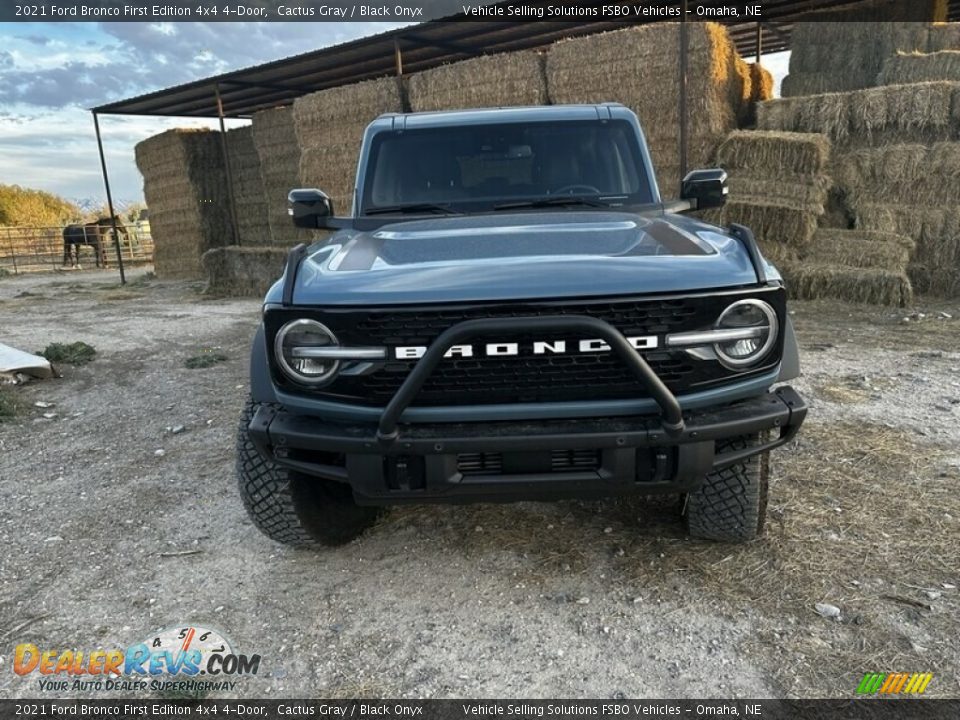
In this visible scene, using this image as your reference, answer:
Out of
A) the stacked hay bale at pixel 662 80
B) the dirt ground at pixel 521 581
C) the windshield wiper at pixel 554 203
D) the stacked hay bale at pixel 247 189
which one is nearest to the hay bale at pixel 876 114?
the stacked hay bale at pixel 662 80

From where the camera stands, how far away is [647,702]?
206 centimetres

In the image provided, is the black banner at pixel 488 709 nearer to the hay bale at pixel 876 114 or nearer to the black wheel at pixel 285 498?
the black wheel at pixel 285 498

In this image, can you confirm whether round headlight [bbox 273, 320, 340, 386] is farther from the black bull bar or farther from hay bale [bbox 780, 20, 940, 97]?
hay bale [bbox 780, 20, 940, 97]

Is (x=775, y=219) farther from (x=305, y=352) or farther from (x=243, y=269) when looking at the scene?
(x=243, y=269)

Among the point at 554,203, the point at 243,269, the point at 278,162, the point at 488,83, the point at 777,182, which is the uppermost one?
the point at 488,83

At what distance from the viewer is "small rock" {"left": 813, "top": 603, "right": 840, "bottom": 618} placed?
7.83 feet

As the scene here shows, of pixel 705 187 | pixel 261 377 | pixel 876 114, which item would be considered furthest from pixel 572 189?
pixel 876 114

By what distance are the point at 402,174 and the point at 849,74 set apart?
388 inches

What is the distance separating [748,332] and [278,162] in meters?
13.1

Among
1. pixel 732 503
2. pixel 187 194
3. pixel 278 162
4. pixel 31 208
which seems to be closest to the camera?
pixel 732 503

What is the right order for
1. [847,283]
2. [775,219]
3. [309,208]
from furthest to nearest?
[775,219], [847,283], [309,208]

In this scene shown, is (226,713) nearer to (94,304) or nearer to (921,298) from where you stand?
(921,298)

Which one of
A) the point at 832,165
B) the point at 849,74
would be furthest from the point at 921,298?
the point at 849,74

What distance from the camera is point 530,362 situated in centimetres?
216
